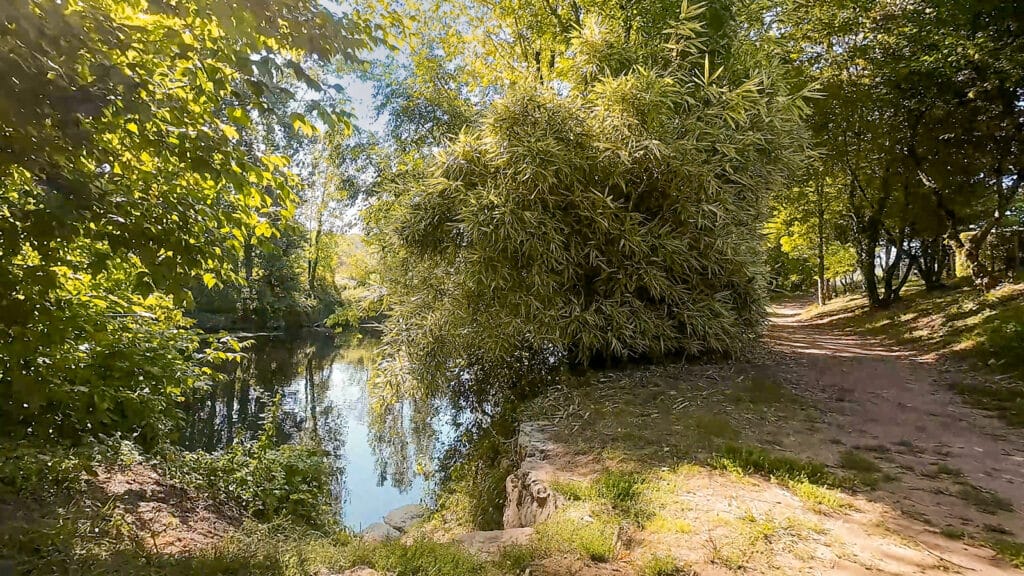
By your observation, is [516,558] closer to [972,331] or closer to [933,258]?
[972,331]

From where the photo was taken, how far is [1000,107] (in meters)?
6.97

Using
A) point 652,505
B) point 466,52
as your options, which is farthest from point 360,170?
point 652,505

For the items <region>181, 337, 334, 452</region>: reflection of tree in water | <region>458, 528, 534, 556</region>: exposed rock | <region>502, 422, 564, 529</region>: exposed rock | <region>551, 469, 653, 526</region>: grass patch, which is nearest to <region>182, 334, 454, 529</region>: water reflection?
<region>181, 337, 334, 452</region>: reflection of tree in water

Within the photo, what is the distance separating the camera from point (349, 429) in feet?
25.1

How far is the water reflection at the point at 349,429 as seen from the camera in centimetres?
566

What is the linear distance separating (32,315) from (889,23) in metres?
10.5

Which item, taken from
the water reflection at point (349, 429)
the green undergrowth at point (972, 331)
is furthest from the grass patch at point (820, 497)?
the water reflection at point (349, 429)

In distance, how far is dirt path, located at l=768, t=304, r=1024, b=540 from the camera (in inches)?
93.7

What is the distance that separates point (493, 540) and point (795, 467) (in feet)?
6.05

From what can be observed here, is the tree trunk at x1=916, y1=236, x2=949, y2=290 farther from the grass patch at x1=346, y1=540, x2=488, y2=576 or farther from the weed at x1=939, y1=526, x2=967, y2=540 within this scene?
the grass patch at x1=346, y1=540, x2=488, y2=576

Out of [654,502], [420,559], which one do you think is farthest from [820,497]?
[420,559]

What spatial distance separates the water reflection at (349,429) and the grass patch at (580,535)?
9.20 feet

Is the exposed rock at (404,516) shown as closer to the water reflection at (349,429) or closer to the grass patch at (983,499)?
the water reflection at (349,429)

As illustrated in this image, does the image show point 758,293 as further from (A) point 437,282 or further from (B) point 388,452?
(B) point 388,452
